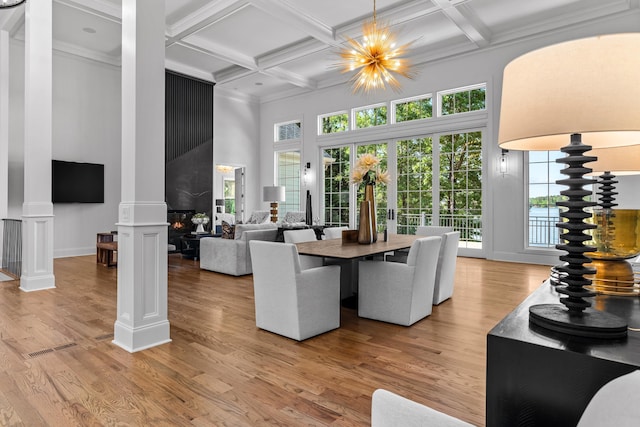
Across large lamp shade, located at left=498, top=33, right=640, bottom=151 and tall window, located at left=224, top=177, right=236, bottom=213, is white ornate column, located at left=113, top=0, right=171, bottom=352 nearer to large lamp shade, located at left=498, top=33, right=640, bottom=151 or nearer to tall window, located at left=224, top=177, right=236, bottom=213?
large lamp shade, located at left=498, top=33, right=640, bottom=151

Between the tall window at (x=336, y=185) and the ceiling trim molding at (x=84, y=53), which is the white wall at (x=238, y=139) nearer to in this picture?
the tall window at (x=336, y=185)

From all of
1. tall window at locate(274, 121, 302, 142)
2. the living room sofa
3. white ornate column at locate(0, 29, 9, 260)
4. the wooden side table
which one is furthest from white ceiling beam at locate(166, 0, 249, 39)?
tall window at locate(274, 121, 302, 142)

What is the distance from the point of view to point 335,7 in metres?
5.94

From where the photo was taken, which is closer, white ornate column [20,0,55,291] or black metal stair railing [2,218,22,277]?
white ornate column [20,0,55,291]

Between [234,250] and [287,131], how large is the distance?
563cm

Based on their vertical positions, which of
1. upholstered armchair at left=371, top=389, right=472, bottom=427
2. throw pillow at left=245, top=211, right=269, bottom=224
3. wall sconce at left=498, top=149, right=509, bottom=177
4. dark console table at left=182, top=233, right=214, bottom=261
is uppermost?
wall sconce at left=498, top=149, right=509, bottom=177

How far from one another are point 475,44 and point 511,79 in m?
6.84

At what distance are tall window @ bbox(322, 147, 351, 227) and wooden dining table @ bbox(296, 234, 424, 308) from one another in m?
4.79

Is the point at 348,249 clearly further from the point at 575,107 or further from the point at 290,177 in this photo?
the point at 290,177

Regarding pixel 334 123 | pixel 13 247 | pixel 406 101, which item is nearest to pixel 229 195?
pixel 334 123

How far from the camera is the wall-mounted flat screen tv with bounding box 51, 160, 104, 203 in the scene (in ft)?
23.6

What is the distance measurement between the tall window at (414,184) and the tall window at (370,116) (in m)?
0.74

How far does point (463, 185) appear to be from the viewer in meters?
7.39

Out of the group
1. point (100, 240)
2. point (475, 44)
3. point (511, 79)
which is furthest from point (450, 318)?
point (100, 240)
